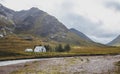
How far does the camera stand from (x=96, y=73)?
38.7 metres

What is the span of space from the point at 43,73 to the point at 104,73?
10.4 m

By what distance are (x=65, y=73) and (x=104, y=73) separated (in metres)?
6.55

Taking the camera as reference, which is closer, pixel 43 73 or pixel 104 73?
pixel 104 73

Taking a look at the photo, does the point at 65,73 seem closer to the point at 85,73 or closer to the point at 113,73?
the point at 85,73

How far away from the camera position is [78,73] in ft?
131

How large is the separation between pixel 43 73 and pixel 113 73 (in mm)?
12048

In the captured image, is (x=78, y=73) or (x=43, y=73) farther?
(x=43, y=73)

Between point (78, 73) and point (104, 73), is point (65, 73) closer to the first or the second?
point (78, 73)

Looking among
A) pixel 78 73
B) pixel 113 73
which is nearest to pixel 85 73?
pixel 78 73

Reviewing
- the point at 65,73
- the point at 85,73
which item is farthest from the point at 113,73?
the point at 65,73

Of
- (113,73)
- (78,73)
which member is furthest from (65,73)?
(113,73)

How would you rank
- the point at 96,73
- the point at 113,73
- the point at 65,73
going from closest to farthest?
the point at 113,73 < the point at 96,73 < the point at 65,73

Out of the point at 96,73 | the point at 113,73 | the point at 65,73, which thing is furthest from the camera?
the point at 65,73

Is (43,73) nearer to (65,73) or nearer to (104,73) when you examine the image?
(65,73)
